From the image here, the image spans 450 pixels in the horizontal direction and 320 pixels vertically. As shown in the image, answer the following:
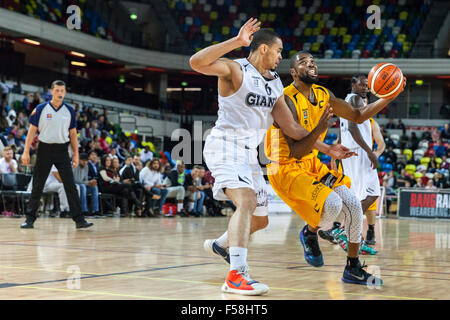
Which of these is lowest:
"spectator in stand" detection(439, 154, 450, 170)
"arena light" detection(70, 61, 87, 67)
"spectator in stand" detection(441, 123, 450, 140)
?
"spectator in stand" detection(439, 154, 450, 170)

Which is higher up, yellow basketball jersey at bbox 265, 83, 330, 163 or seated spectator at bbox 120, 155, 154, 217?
yellow basketball jersey at bbox 265, 83, 330, 163

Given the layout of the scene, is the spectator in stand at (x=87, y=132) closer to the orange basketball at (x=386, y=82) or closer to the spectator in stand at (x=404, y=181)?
the spectator in stand at (x=404, y=181)

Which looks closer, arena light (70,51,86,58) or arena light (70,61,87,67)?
arena light (70,51,86,58)

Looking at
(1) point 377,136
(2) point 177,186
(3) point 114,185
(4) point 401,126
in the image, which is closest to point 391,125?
(4) point 401,126

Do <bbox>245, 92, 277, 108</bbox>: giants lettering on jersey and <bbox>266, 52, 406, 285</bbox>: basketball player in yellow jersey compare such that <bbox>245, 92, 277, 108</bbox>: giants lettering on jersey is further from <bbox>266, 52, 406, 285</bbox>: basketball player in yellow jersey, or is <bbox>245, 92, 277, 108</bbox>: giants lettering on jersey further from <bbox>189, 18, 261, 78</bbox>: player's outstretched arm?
<bbox>266, 52, 406, 285</bbox>: basketball player in yellow jersey

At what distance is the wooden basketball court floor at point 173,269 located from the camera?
4066 millimetres

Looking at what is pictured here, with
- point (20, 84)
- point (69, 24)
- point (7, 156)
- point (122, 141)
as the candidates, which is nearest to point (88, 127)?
point (122, 141)

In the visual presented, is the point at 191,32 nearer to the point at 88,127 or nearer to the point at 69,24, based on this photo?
the point at 69,24

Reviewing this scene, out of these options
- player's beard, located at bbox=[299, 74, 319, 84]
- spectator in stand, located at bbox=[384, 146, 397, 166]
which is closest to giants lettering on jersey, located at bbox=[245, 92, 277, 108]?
player's beard, located at bbox=[299, 74, 319, 84]

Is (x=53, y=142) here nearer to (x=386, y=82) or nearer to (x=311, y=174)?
(x=311, y=174)

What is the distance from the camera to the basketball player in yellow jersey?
4.93 metres

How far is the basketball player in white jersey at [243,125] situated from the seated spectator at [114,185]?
9789 millimetres

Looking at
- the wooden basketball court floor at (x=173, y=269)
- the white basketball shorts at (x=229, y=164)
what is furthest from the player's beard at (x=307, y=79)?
the wooden basketball court floor at (x=173, y=269)

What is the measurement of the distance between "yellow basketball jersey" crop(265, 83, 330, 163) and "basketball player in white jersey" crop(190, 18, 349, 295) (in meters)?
0.28
